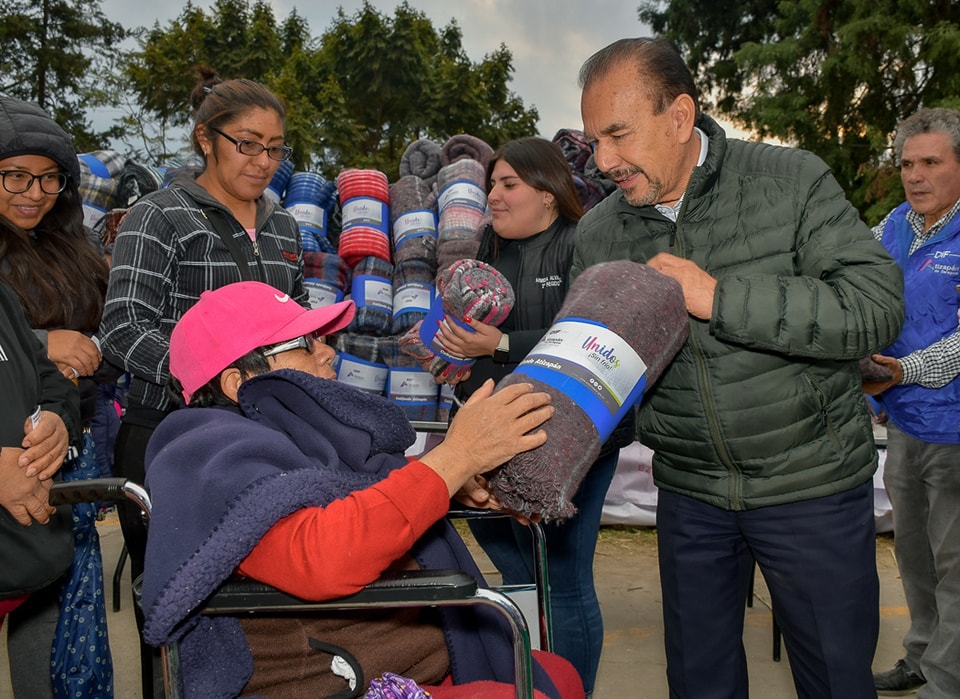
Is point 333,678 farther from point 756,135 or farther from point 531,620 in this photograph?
point 756,135

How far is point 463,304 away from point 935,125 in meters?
1.82

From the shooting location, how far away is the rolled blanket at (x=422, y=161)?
5.29 metres

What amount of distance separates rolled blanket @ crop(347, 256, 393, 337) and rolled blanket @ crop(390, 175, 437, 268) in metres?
0.14

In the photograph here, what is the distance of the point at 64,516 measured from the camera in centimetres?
205

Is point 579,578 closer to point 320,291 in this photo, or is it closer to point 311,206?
point 320,291

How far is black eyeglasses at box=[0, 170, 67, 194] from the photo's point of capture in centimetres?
Answer: 229

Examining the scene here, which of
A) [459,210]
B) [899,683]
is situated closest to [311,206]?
[459,210]

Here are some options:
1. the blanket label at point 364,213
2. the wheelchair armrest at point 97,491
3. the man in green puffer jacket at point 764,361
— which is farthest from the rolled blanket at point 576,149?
the wheelchair armrest at point 97,491

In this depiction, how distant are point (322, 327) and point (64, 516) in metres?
0.86

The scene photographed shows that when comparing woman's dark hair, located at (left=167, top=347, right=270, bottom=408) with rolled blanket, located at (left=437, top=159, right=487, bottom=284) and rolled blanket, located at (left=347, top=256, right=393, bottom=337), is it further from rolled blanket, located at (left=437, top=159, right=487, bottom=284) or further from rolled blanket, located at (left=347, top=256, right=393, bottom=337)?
rolled blanket, located at (left=347, top=256, right=393, bottom=337)

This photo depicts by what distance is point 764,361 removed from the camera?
1.79 metres

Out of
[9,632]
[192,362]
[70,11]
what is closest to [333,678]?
[192,362]

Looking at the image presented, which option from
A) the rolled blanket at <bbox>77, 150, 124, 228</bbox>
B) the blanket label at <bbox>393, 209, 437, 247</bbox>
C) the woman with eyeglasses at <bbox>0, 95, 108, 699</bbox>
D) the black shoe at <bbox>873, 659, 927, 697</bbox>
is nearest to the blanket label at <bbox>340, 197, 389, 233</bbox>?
the blanket label at <bbox>393, 209, 437, 247</bbox>

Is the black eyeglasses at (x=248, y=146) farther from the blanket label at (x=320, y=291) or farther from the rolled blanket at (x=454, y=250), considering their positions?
the blanket label at (x=320, y=291)
